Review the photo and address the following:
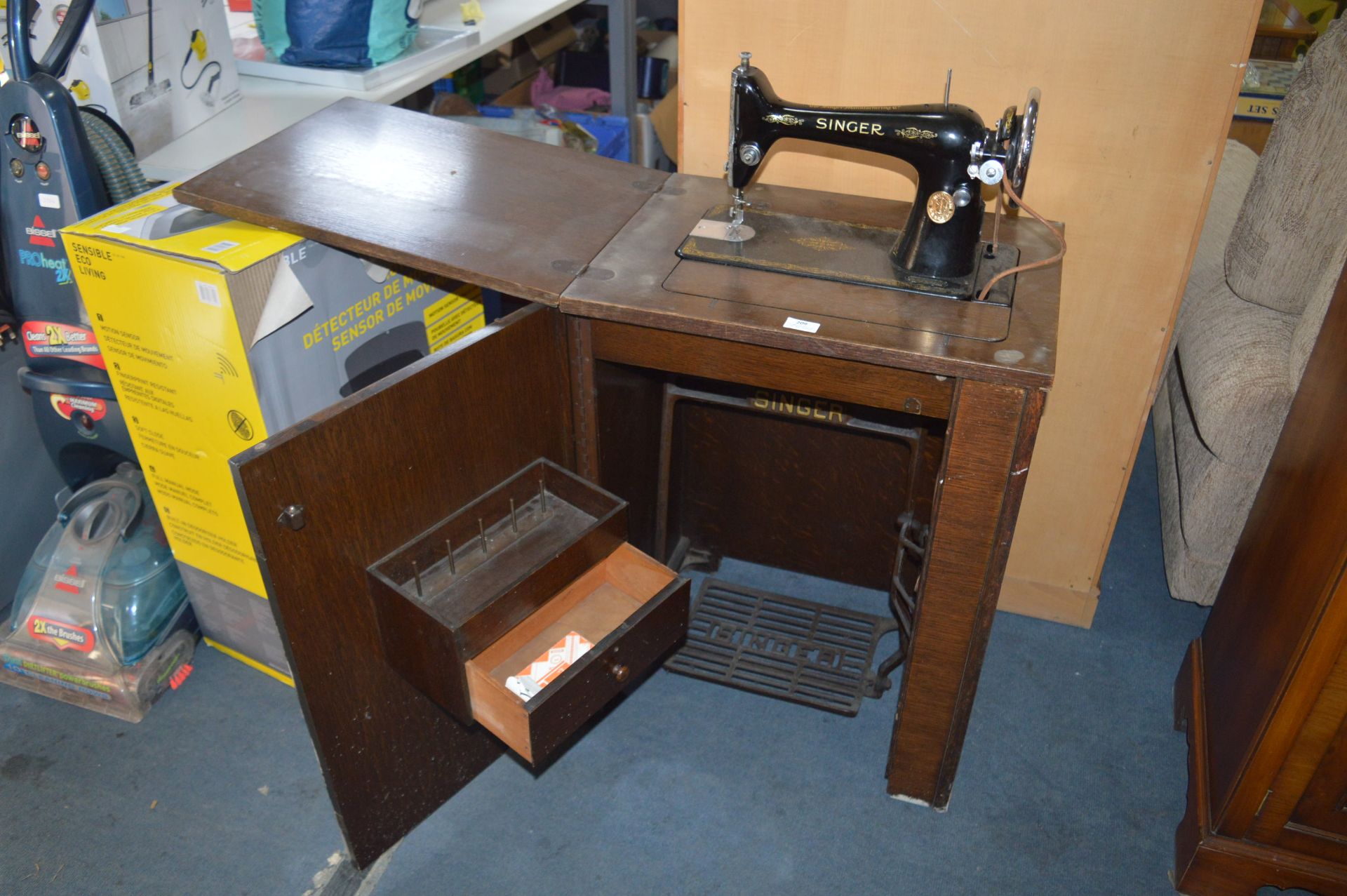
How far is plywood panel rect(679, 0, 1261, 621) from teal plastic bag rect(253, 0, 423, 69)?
89 centimetres

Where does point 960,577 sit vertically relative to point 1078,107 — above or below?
below

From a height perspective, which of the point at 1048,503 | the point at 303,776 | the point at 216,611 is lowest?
the point at 303,776

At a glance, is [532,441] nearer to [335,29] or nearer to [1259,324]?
[335,29]

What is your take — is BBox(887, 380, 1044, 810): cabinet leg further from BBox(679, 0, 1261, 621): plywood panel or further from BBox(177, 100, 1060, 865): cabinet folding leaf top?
BBox(679, 0, 1261, 621): plywood panel

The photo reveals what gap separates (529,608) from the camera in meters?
1.35

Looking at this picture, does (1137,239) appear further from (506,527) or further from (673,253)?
(506,527)

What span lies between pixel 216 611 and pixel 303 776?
0.36 m

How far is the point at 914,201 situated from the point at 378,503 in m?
0.80

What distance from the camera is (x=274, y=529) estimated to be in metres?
1.15

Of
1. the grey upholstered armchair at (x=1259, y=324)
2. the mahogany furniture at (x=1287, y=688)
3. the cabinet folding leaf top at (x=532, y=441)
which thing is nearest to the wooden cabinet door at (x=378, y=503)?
the cabinet folding leaf top at (x=532, y=441)

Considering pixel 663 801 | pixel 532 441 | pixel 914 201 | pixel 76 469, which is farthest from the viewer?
pixel 76 469

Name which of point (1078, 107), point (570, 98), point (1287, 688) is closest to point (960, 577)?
point (1287, 688)

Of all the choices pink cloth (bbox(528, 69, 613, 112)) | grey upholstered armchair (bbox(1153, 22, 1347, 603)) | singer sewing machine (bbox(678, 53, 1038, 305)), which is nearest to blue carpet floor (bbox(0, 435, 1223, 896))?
grey upholstered armchair (bbox(1153, 22, 1347, 603))

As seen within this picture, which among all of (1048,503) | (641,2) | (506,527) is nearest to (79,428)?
(506,527)
